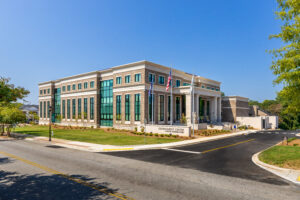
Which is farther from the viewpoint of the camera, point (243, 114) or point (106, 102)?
point (243, 114)

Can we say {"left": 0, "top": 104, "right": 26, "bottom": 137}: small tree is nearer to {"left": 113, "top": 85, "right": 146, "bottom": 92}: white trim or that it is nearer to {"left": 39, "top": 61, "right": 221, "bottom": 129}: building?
{"left": 39, "top": 61, "right": 221, "bottom": 129}: building

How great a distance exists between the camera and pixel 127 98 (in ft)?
133

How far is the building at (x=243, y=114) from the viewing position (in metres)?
48.3

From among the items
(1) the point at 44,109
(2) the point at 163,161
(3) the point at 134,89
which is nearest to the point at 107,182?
(2) the point at 163,161

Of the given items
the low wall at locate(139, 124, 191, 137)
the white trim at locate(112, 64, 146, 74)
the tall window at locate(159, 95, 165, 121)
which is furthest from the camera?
the tall window at locate(159, 95, 165, 121)

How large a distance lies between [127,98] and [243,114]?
1525 inches

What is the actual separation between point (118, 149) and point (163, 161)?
6843 millimetres

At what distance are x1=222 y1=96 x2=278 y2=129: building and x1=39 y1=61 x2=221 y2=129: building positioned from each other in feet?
19.8

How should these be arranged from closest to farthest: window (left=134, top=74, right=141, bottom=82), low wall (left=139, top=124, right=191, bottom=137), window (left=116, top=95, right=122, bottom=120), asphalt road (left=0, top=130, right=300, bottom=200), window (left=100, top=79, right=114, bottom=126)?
asphalt road (left=0, top=130, right=300, bottom=200) < low wall (left=139, top=124, right=191, bottom=137) < window (left=134, top=74, right=141, bottom=82) < window (left=116, top=95, right=122, bottom=120) < window (left=100, top=79, right=114, bottom=126)

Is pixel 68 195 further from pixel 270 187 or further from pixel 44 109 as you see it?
pixel 44 109

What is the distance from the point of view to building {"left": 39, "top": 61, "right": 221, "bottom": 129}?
38750mm

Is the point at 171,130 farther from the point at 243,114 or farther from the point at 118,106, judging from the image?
the point at 243,114

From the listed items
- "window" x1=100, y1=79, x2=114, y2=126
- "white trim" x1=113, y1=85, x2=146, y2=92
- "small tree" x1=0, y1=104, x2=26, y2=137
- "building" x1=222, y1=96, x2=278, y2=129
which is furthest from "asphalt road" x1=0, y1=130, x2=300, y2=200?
"building" x1=222, y1=96, x2=278, y2=129

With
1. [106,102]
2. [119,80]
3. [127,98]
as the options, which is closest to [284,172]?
[127,98]
